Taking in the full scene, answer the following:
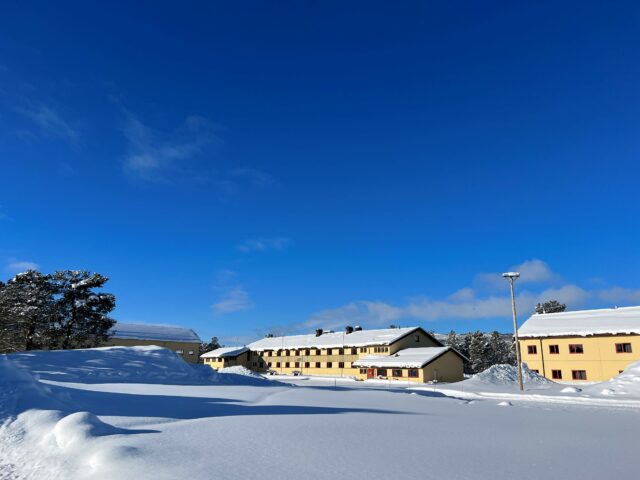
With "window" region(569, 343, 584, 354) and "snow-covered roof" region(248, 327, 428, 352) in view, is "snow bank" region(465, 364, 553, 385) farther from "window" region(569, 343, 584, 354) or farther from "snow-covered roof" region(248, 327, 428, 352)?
"snow-covered roof" region(248, 327, 428, 352)

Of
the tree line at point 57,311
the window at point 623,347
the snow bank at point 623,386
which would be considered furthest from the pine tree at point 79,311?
the window at point 623,347

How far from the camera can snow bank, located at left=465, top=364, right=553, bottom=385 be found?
41.7m

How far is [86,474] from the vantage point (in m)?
7.36

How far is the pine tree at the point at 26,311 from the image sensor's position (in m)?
46.7

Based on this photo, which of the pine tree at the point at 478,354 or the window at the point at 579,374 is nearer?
the window at the point at 579,374

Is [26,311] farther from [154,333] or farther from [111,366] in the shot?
[154,333]

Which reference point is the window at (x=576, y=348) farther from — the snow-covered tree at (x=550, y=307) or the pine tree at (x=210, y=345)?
the pine tree at (x=210, y=345)

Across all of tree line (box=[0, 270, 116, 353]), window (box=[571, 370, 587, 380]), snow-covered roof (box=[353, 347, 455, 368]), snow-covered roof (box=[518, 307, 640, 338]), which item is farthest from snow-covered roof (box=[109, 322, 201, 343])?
window (box=[571, 370, 587, 380])

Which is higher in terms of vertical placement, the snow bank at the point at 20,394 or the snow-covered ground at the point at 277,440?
the snow bank at the point at 20,394

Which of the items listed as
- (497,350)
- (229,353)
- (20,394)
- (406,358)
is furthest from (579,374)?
(229,353)

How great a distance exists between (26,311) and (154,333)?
116ft

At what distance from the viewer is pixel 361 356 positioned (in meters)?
65.8

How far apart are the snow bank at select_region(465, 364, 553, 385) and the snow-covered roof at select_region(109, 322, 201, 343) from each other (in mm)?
58175

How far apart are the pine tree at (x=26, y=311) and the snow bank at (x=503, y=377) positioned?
48159 mm
